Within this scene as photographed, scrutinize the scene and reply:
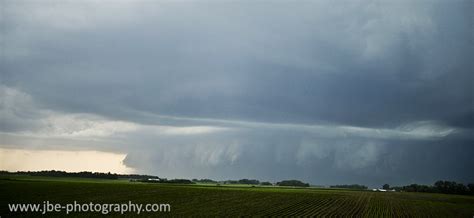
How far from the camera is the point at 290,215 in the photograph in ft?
199

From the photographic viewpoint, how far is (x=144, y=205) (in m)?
65.8

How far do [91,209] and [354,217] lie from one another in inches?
1409

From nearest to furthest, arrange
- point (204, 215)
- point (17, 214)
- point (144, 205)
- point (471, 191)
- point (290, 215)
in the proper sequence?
point (17, 214) → point (204, 215) → point (290, 215) → point (144, 205) → point (471, 191)

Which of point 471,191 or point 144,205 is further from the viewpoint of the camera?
point 471,191

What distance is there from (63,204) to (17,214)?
45.1ft

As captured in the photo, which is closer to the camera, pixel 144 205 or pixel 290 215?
pixel 290 215

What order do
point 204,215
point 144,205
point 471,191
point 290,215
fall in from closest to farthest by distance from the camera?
1. point 204,215
2. point 290,215
3. point 144,205
4. point 471,191

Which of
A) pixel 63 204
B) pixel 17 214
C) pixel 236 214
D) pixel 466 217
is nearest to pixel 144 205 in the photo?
pixel 63 204

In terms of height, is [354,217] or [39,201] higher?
[39,201]

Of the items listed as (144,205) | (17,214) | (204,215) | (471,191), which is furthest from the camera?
(471,191)

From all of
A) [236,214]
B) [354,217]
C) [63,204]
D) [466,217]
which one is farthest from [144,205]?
[466,217]

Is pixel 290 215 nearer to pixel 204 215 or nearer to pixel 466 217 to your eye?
pixel 204 215

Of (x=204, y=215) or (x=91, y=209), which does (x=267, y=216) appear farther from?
(x=91, y=209)

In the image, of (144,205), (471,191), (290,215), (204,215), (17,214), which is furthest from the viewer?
(471,191)
